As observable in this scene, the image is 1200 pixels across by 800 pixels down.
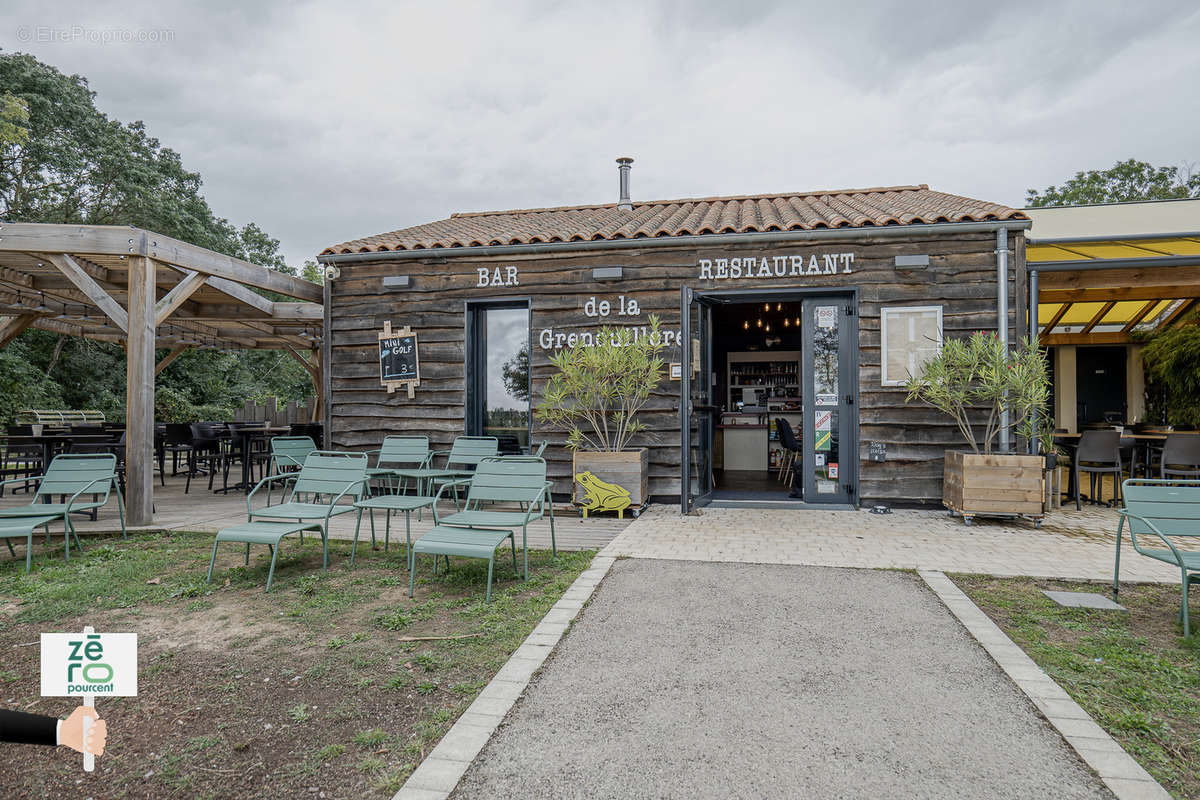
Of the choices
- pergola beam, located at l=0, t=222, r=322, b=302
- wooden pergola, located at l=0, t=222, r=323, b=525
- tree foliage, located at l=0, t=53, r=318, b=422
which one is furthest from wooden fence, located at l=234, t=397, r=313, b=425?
pergola beam, located at l=0, t=222, r=322, b=302

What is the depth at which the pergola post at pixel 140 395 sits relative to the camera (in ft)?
18.8

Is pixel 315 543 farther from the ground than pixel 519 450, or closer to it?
closer to it

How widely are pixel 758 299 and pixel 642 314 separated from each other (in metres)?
1.37

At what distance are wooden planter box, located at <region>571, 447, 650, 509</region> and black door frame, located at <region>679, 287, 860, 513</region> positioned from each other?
457 millimetres

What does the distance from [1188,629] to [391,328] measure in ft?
25.2

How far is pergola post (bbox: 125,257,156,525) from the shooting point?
5.74 metres

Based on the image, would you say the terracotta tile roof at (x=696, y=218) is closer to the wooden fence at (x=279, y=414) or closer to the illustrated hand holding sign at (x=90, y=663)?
the illustrated hand holding sign at (x=90, y=663)

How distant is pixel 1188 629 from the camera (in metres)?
3.14

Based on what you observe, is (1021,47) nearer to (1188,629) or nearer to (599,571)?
(1188,629)

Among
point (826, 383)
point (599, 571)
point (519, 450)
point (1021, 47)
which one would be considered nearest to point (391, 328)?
point (519, 450)

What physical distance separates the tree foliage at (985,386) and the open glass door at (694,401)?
2.19m

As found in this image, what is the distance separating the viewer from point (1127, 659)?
9.32 ft

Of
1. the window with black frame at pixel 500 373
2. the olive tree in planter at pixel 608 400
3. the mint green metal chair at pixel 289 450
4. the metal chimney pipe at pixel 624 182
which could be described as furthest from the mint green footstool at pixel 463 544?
the metal chimney pipe at pixel 624 182

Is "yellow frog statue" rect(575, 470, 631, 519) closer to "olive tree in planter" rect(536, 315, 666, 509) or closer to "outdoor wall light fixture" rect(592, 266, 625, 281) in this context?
"olive tree in planter" rect(536, 315, 666, 509)
